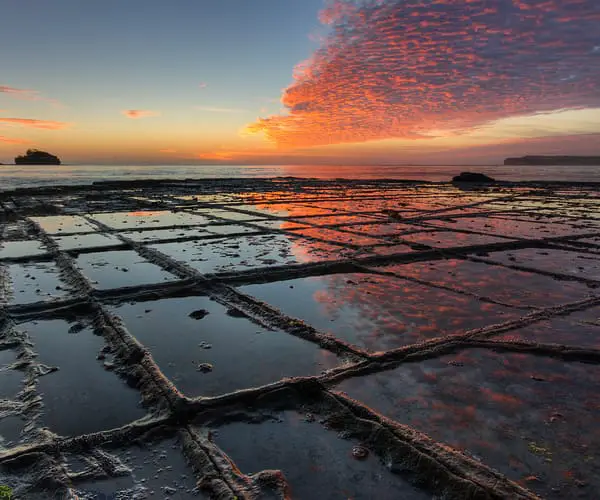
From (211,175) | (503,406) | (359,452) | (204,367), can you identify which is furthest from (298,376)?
(211,175)

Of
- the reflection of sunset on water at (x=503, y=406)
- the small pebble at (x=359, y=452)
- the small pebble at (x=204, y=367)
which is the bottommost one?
the small pebble at (x=359, y=452)

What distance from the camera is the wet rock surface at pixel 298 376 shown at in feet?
6.55

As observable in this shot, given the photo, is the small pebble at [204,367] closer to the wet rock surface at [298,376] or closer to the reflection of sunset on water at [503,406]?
the wet rock surface at [298,376]

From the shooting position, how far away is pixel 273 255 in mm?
6934

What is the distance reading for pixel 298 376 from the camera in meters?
2.92

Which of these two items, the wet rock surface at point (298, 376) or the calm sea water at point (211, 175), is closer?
the wet rock surface at point (298, 376)

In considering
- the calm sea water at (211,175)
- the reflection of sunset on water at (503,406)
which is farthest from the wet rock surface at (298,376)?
the calm sea water at (211,175)

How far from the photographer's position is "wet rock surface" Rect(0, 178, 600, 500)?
2.00m

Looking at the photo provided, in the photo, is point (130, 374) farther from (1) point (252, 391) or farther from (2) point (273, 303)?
(2) point (273, 303)

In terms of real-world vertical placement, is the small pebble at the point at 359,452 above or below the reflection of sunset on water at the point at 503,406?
below

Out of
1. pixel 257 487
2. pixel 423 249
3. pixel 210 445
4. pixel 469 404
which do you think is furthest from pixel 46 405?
pixel 423 249

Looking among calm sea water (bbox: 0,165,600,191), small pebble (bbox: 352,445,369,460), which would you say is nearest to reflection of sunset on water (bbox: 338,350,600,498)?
small pebble (bbox: 352,445,369,460)

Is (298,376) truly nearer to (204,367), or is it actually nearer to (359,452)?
(204,367)

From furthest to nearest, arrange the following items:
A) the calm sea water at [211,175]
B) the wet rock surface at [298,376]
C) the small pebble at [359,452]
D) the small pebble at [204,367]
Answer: the calm sea water at [211,175]
the small pebble at [204,367]
the small pebble at [359,452]
the wet rock surface at [298,376]
